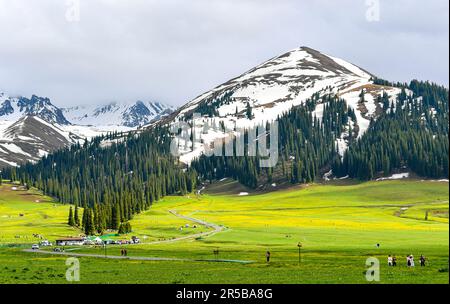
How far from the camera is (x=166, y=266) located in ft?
229

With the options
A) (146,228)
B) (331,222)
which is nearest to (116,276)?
(146,228)

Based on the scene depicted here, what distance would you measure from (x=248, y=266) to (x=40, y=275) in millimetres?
24397

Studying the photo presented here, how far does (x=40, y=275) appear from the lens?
2351 inches

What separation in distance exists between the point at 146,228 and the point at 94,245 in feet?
114

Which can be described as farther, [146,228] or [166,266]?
[146,228]

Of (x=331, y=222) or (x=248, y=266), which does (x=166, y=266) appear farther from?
(x=331, y=222)
